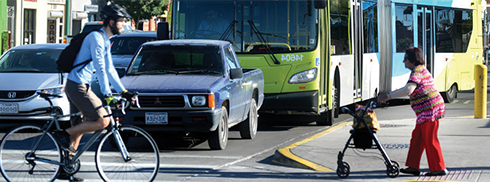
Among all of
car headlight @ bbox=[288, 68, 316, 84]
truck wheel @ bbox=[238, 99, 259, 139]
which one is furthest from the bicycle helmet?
car headlight @ bbox=[288, 68, 316, 84]

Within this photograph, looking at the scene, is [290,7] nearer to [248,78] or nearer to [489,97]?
[248,78]

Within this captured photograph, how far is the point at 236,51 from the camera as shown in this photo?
1324 centimetres

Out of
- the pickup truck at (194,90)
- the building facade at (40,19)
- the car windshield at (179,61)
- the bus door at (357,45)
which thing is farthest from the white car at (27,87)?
the building facade at (40,19)

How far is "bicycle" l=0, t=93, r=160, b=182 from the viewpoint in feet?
23.0

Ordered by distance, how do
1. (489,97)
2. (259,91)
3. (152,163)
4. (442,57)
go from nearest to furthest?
Answer: (152,163) < (259,91) < (442,57) < (489,97)

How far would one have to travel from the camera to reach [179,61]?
11.2 meters

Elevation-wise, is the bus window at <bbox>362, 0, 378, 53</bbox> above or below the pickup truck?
above

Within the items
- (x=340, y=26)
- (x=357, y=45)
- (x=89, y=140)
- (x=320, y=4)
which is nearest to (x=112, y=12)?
(x=89, y=140)

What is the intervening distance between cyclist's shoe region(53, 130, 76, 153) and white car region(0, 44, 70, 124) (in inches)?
168

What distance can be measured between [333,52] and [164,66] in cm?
398

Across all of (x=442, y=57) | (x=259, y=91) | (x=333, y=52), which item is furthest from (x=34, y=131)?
(x=442, y=57)

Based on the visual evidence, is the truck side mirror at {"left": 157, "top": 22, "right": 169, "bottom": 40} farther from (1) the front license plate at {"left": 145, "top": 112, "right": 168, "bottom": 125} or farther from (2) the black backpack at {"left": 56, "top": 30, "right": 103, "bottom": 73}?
(2) the black backpack at {"left": 56, "top": 30, "right": 103, "bottom": 73}

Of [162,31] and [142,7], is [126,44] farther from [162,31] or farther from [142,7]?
[142,7]

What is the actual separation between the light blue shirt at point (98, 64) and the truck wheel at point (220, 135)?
3347 millimetres
